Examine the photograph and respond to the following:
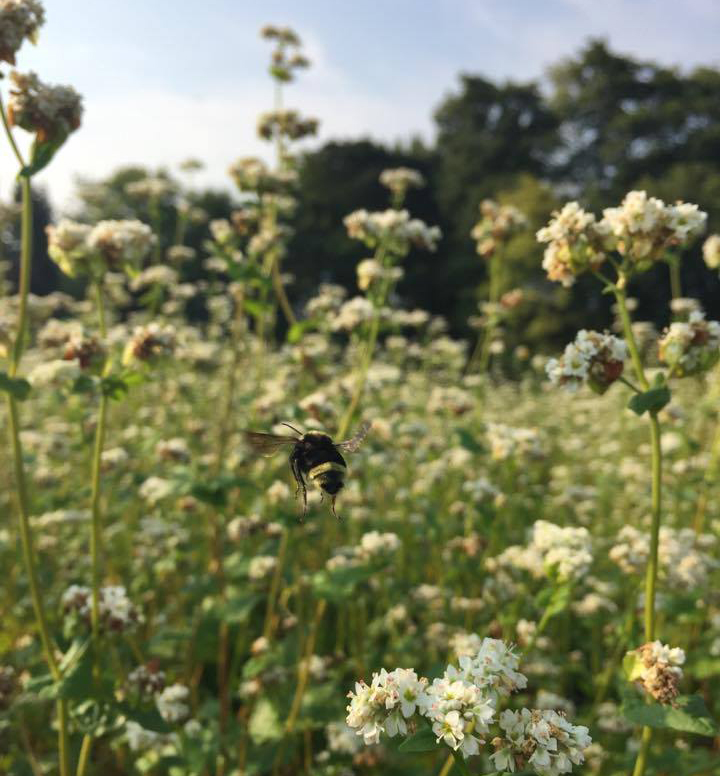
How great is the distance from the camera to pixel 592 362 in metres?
2.56

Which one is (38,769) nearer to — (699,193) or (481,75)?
(699,193)

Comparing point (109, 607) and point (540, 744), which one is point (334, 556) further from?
point (540, 744)

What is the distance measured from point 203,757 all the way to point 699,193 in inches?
1212

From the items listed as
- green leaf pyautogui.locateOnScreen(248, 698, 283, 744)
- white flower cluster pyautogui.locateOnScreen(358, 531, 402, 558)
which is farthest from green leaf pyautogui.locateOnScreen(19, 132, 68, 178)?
green leaf pyautogui.locateOnScreen(248, 698, 283, 744)

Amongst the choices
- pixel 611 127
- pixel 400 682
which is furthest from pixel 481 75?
pixel 400 682

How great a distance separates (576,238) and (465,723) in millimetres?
1815

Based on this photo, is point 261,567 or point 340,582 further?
point 261,567

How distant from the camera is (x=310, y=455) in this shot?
2711 millimetres

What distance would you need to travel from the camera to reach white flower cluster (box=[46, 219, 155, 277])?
127 inches

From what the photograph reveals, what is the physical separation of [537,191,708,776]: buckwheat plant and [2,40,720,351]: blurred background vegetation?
2182 centimetres

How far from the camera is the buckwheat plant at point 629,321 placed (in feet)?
8.21

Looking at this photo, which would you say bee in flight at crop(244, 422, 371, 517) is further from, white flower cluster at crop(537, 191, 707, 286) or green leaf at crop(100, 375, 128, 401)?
white flower cluster at crop(537, 191, 707, 286)

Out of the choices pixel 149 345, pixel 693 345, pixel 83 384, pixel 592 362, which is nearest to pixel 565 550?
pixel 592 362

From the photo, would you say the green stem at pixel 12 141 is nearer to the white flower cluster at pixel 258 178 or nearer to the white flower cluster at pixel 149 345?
the white flower cluster at pixel 149 345
